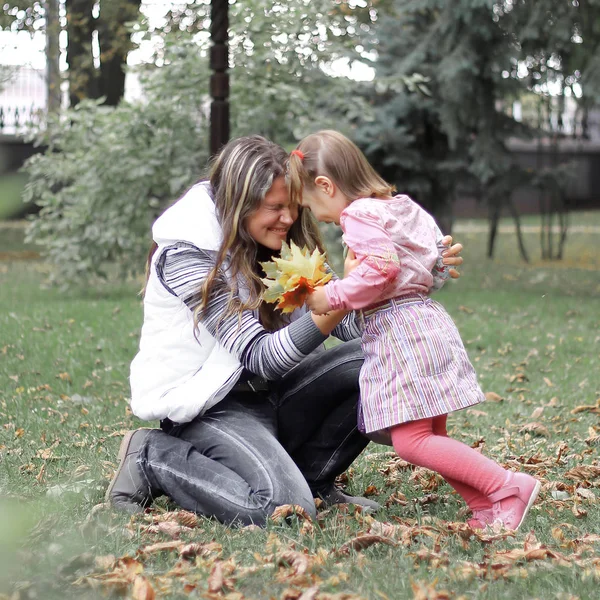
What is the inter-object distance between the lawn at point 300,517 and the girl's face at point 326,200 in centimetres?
100

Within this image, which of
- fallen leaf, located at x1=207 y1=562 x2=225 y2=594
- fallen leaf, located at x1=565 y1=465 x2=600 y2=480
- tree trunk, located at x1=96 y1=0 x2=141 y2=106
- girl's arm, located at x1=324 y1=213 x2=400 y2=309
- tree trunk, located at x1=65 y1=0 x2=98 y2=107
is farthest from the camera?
tree trunk, located at x1=65 y1=0 x2=98 y2=107

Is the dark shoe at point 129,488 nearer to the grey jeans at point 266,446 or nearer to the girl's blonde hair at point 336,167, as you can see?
the grey jeans at point 266,446

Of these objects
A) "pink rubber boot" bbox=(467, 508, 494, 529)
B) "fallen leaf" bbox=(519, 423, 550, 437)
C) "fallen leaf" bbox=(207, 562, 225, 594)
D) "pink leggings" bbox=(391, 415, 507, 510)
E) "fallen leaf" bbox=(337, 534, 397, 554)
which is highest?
"pink leggings" bbox=(391, 415, 507, 510)

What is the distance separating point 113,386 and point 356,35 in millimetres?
7263

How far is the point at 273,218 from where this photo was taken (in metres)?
3.32

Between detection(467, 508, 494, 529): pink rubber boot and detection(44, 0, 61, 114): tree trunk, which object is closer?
detection(467, 508, 494, 529): pink rubber boot

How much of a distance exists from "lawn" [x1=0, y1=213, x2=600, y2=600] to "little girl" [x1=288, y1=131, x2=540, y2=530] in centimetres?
18

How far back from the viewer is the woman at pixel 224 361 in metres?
3.17

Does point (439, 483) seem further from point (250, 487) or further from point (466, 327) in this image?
point (466, 327)

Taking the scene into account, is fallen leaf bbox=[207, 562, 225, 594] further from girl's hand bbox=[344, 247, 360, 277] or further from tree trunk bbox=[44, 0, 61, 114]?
tree trunk bbox=[44, 0, 61, 114]

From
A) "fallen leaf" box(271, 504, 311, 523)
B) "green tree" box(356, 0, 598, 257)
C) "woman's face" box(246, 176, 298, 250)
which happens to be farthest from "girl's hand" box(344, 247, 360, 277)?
"green tree" box(356, 0, 598, 257)

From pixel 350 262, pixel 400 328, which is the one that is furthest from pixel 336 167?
pixel 400 328

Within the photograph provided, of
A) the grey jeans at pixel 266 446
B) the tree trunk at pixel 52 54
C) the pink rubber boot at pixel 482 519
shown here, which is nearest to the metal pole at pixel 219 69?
the tree trunk at pixel 52 54

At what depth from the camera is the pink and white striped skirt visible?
9.95 ft
